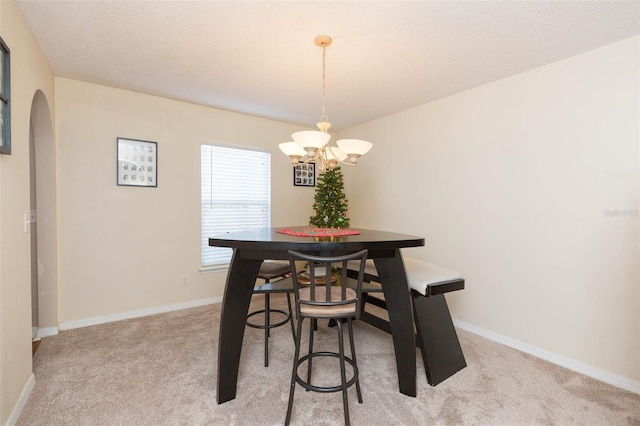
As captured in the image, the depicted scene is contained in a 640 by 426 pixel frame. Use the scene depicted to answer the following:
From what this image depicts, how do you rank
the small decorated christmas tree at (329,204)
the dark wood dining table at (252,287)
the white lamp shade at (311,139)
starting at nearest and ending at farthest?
the dark wood dining table at (252,287) < the white lamp shade at (311,139) < the small decorated christmas tree at (329,204)

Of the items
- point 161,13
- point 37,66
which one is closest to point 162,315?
point 37,66

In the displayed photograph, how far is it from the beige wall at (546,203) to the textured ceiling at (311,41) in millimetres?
277

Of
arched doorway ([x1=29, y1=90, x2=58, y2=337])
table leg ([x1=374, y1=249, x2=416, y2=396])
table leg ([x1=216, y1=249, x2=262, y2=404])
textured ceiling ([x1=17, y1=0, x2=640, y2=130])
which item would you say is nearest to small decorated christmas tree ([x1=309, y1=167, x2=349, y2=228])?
textured ceiling ([x1=17, y1=0, x2=640, y2=130])

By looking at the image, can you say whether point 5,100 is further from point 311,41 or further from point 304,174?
point 304,174

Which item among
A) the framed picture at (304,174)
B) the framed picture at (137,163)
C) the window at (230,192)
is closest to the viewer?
the framed picture at (137,163)

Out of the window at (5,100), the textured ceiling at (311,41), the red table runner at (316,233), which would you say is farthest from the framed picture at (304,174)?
the window at (5,100)

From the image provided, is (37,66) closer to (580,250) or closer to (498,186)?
(498,186)

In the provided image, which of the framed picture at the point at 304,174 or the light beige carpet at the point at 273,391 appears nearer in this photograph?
the light beige carpet at the point at 273,391

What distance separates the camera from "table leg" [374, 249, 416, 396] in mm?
1960

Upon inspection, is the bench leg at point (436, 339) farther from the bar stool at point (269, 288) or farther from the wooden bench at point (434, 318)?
Result: the bar stool at point (269, 288)

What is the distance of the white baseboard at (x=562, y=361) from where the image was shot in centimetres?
215

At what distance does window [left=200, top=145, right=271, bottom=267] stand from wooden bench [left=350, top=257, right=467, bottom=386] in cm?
228

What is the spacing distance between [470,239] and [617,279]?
1124 millimetres

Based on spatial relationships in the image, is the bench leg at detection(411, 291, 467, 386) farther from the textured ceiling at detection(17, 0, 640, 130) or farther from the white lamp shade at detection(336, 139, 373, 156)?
the textured ceiling at detection(17, 0, 640, 130)
